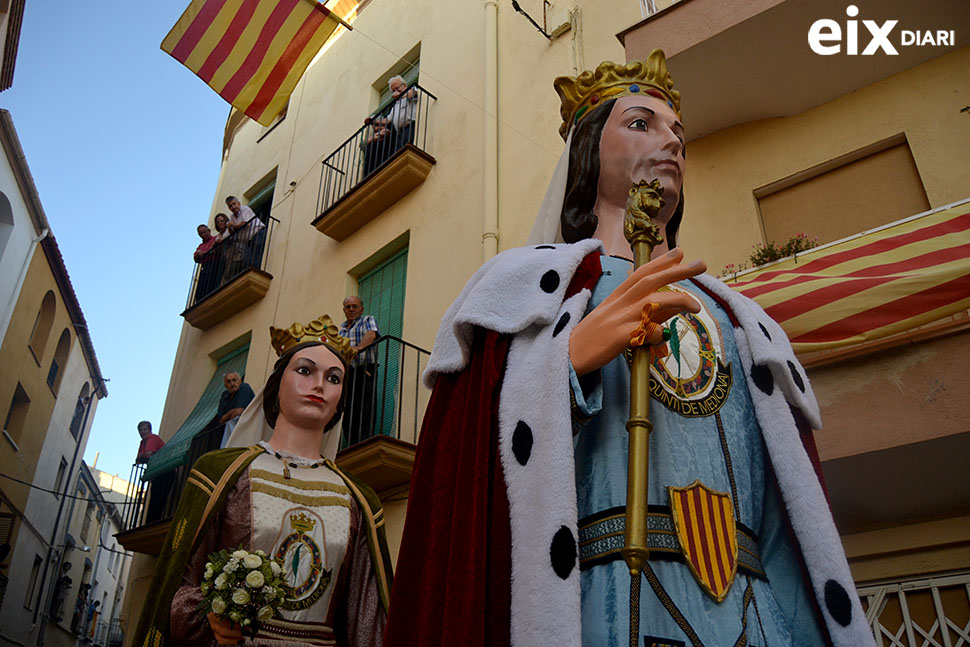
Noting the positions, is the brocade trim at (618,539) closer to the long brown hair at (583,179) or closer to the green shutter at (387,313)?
the long brown hair at (583,179)

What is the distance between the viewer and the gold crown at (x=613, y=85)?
9.22 feet

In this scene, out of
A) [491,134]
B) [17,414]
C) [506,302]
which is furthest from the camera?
[17,414]

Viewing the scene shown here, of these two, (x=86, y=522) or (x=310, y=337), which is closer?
(x=310, y=337)

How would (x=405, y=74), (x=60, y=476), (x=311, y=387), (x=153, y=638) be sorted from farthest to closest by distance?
(x=60, y=476) < (x=405, y=74) < (x=311, y=387) < (x=153, y=638)

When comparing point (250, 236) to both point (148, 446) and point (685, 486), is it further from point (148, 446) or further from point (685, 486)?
point (685, 486)

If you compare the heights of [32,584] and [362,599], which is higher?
[32,584]

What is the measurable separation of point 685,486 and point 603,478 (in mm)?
190

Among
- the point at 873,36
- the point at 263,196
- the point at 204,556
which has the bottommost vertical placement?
the point at 204,556

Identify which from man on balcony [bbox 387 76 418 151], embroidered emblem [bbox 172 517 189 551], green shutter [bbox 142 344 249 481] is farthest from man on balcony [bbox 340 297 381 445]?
embroidered emblem [bbox 172 517 189 551]

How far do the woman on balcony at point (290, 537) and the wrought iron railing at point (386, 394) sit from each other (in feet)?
11.7

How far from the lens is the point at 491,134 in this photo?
8453 millimetres

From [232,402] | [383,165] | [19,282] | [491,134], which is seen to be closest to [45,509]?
[19,282]

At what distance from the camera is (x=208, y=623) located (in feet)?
11.0

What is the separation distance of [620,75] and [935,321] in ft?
8.59
